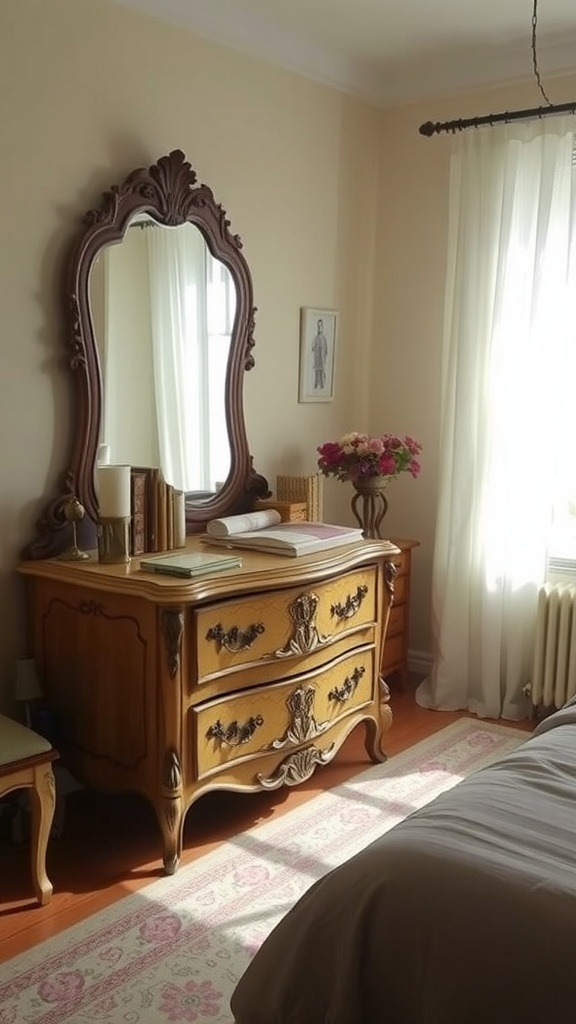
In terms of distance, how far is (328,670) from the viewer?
3.18m

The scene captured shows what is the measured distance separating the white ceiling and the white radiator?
6.33 ft

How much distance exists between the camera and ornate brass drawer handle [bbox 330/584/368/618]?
10.5ft

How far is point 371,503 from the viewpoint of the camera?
4020mm

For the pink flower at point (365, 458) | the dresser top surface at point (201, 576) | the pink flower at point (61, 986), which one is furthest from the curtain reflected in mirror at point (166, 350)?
the pink flower at point (61, 986)

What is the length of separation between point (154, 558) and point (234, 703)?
1.61ft

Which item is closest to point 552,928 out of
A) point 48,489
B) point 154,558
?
point 154,558

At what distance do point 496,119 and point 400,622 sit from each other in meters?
2.06

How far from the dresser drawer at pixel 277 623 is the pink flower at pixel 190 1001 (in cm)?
78

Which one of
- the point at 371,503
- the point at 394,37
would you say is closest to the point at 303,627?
the point at 371,503

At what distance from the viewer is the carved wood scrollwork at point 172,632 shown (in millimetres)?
2584

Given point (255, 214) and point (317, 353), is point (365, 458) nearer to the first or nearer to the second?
point (317, 353)

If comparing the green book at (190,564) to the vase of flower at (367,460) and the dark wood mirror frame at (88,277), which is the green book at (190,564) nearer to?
the dark wood mirror frame at (88,277)

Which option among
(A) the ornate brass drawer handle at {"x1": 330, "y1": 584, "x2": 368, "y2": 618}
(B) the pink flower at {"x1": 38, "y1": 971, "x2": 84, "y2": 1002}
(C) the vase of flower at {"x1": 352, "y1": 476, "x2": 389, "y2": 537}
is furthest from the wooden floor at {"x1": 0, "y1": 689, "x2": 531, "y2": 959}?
(C) the vase of flower at {"x1": 352, "y1": 476, "x2": 389, "y2": 537}

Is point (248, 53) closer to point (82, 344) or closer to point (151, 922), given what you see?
point (82, 344)
